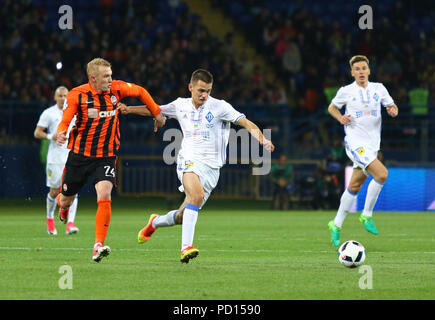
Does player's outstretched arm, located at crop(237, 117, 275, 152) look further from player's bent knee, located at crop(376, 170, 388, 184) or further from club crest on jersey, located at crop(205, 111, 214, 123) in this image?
player's bent knee, located at crop(376, 170, 388, 184)

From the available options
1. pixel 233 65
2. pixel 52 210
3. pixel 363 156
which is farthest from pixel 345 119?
pixel 233 65

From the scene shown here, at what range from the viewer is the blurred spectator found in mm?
21391

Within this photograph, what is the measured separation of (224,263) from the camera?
9.49 meters

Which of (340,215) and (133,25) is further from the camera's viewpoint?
(133,25)

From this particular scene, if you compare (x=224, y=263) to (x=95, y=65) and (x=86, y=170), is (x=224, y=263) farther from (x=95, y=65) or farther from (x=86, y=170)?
(x=95, y=65)

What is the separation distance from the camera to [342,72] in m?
27.3

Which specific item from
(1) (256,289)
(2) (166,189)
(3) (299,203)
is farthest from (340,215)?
(2) (166,189)

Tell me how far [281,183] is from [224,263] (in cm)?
1189

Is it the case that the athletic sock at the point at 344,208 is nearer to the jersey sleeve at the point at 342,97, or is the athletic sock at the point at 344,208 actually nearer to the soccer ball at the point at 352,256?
the jersey sleeve at the point at 342,97

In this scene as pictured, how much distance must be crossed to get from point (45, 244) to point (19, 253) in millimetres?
1368

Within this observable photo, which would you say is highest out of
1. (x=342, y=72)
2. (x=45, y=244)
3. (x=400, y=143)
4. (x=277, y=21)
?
(x=277, y=21)

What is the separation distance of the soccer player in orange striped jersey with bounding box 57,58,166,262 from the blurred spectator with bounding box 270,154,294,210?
11.6 metres

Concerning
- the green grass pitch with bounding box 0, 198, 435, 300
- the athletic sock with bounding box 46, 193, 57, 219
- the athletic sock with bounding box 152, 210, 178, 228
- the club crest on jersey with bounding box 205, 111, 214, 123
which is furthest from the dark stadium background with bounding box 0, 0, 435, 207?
the club crest on jersey with bounding box 205, 111, 214, 123
